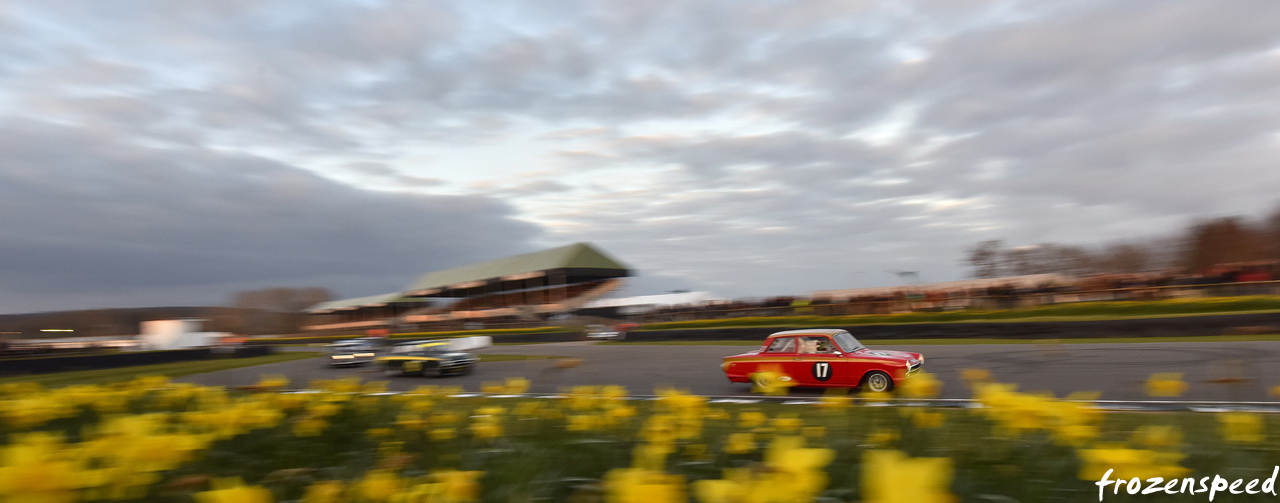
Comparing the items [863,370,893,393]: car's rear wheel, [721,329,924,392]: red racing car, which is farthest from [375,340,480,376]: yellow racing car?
[863,370,893,393]: car's rear wheel

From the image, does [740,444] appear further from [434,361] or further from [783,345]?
[434,361]

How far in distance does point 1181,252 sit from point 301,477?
205ft

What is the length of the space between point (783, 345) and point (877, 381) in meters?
1.85

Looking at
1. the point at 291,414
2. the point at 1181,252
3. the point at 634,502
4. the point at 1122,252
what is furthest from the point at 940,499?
the point at 1122,252

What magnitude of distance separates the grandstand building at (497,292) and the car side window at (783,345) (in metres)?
53.0

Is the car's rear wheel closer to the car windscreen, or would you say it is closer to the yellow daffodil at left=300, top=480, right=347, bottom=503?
the car windscreen

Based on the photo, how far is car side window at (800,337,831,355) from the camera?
1224 cm

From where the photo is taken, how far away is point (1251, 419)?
99.8 inches

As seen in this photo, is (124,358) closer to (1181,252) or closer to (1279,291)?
(1279,291)

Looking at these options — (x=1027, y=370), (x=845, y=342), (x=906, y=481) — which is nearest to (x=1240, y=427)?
(x=906, y=481)

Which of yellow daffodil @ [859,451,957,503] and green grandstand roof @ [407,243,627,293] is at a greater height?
green grandstand roof @ [407,243,627,293]

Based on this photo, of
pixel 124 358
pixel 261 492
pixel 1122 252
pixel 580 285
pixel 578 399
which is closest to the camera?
pixel 261 492

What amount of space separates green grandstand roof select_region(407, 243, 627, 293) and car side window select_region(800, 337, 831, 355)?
61.1 meters

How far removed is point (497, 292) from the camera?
292 ft
